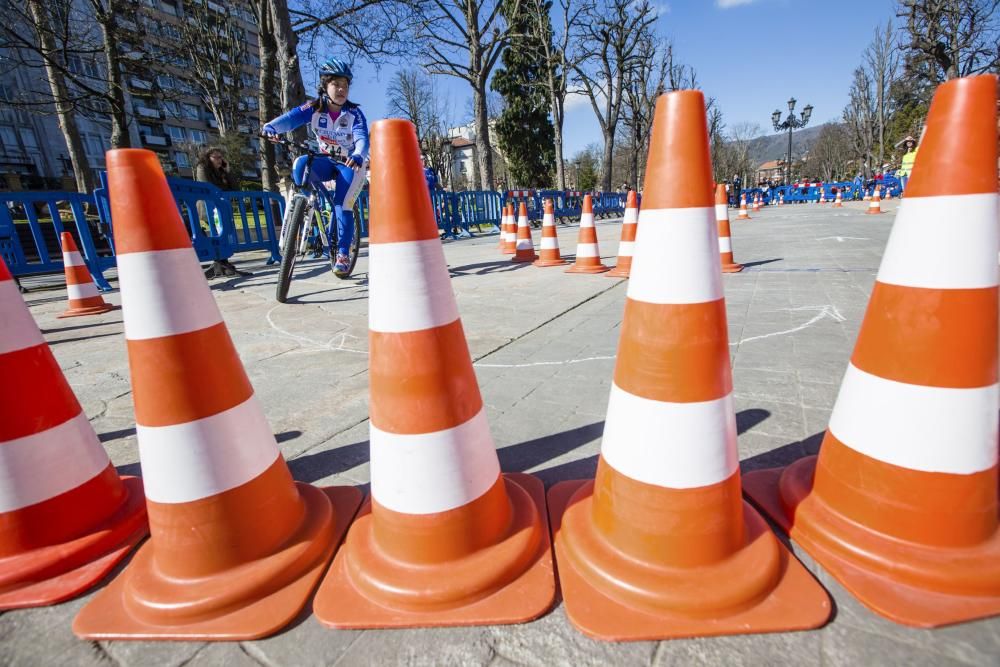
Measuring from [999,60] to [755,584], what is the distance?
34.2 meters

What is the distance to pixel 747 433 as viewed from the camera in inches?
85.0

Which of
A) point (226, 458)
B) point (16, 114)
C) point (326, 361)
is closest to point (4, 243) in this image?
point (326, 361)

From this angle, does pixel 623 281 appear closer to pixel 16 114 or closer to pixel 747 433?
pixel 747 433

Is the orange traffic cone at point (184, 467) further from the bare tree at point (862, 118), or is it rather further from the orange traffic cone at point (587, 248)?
the bare tree at point (862, 118)

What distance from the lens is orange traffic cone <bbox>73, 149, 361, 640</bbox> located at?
4.21 feet

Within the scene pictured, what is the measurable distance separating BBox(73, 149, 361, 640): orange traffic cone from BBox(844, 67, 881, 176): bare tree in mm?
54011

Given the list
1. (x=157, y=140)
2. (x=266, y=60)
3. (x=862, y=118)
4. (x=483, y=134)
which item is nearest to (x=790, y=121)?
(x=862, y=118)

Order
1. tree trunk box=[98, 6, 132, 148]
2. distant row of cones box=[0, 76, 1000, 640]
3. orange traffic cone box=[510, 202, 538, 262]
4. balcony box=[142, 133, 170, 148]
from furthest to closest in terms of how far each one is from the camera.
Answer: balcony box=[142, 133, 170, 148] → tree trunk box=[98, 6, 132, 148] → orange traffic cone box=[510, 202, 538, 262] → distant row of cones box=[0, 76, 1000, 640]

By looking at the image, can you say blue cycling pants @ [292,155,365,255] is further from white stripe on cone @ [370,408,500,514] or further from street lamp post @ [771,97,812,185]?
street lamp post @ [771,97,812,185]

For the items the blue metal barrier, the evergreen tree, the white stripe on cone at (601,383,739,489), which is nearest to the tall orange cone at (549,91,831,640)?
the white stripe on cone at (601,383,739,489)

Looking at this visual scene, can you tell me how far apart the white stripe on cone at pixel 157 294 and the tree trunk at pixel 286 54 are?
12971 millimetres

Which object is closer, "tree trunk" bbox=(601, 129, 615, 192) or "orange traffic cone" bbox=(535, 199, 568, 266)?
"orange traffic cone" bbox=(535, 199, 568, 266)

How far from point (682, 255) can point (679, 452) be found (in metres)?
0.53

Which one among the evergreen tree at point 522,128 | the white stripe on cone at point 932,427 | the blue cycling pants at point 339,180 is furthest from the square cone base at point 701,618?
the evergreen tree at point 522,128
